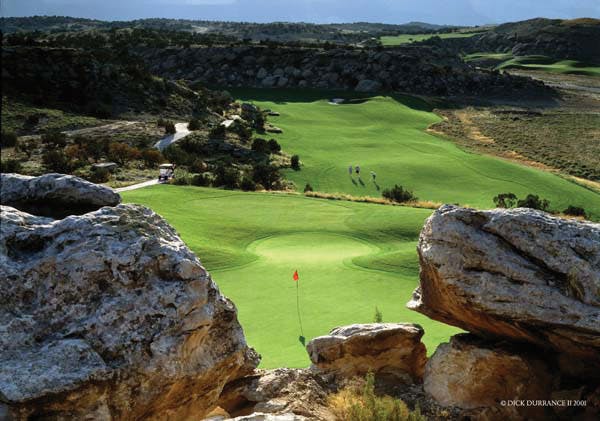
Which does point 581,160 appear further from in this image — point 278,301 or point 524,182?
point 278,301

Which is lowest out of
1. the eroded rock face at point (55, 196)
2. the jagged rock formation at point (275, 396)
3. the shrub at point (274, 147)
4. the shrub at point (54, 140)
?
the shrub at point (274, 147)

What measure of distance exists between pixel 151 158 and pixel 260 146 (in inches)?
438

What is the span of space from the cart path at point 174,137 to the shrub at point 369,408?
120 ft

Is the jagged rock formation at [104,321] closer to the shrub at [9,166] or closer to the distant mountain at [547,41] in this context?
the shrub at [9,166]

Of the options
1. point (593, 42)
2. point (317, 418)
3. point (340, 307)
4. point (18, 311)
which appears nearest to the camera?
point (18, 311)

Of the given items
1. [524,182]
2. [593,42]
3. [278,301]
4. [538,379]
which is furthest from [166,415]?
[593,42]

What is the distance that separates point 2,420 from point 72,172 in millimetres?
31593

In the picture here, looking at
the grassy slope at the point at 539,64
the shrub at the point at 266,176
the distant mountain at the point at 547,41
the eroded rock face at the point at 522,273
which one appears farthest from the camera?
the distant mountain at the point at 547,41

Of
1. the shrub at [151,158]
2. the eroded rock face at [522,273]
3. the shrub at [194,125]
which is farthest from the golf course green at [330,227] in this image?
the shrub at [151,158]

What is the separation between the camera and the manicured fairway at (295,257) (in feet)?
47.0

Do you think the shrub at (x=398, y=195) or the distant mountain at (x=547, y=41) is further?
the distant mountain at (x=547, y=41)

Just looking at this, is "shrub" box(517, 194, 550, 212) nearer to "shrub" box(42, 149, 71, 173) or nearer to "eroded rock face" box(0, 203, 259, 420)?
"shrub" box(42, 149, 71, 173)

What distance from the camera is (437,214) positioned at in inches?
406

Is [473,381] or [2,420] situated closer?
[2,420]
